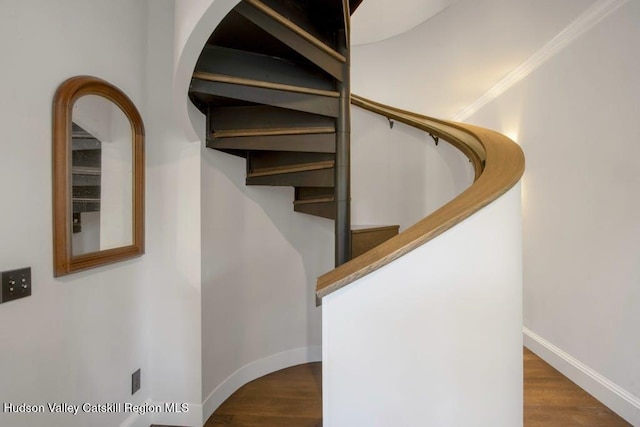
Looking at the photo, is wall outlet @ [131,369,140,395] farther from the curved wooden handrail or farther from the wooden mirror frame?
the curved wooden handrail

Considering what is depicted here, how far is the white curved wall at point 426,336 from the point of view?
31.2 inches

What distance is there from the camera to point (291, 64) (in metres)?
1.53

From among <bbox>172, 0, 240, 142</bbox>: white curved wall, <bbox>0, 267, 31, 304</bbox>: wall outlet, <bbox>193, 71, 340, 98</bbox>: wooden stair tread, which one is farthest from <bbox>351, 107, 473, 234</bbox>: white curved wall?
<bbox>0, 267, 31, 304</bbox>: wall outlet

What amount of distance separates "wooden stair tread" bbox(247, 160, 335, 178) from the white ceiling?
1.24 meters

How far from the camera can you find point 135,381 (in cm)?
158

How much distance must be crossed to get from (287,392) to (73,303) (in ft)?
4.60

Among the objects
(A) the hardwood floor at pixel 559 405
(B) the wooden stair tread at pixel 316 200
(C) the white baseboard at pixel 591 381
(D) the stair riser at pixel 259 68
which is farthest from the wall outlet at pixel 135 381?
(C) the white baseboard at pixel 591 381

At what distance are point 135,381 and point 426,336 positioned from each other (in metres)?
1.64

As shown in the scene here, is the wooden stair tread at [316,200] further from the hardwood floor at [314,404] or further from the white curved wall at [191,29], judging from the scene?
the hardwood floor at [314,404]

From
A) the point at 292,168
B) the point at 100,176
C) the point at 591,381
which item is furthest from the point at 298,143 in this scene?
the point at 591,381

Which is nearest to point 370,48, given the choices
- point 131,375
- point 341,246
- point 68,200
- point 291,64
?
point 291,64

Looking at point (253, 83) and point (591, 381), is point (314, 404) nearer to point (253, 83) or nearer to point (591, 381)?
point (591, 381)

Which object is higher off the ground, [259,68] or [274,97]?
[259,68]

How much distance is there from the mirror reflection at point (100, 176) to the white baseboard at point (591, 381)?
2816 millimetres
